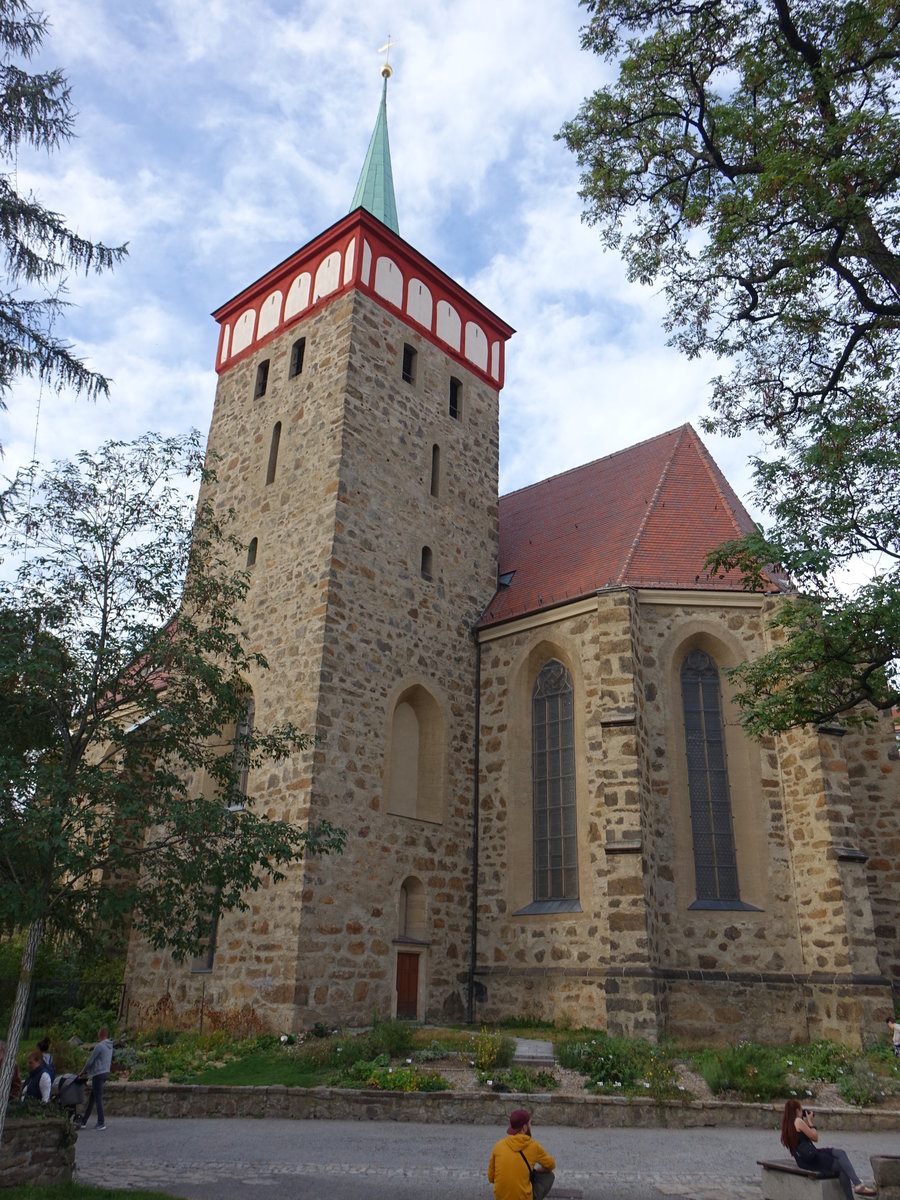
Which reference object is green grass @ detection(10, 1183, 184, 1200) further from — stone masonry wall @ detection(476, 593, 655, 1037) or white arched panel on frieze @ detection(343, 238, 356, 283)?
white arched panel on frieze @ detection(343, 238, 356, 283)

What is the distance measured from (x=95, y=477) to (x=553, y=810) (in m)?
10.4

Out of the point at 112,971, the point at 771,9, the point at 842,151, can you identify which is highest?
the point at 771,9

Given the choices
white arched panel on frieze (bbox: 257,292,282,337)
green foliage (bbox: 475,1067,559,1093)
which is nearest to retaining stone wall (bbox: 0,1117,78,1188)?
green foliage (bbox: 475,1067,559,1093)

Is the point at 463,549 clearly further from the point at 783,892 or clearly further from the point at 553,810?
the point at 783,892

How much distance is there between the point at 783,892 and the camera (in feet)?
49.0

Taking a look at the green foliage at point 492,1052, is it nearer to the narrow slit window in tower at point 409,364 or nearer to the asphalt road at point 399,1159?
the asphalt road at point 399,1159

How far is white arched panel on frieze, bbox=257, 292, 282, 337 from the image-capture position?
21.0 meters

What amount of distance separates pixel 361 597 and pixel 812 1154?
1154 cm

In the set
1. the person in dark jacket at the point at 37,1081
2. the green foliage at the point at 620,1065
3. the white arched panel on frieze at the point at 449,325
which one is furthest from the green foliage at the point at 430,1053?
the white arched panel on frieze at the point at 449,325

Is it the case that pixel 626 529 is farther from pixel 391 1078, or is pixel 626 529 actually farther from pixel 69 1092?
Answer: pixel 69 1092

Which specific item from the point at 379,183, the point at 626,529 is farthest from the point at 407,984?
the point at 379,183

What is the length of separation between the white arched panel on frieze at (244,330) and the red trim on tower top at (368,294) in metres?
0.03

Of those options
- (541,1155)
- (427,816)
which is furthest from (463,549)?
(541,1155)

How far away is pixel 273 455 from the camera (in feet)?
62.7
